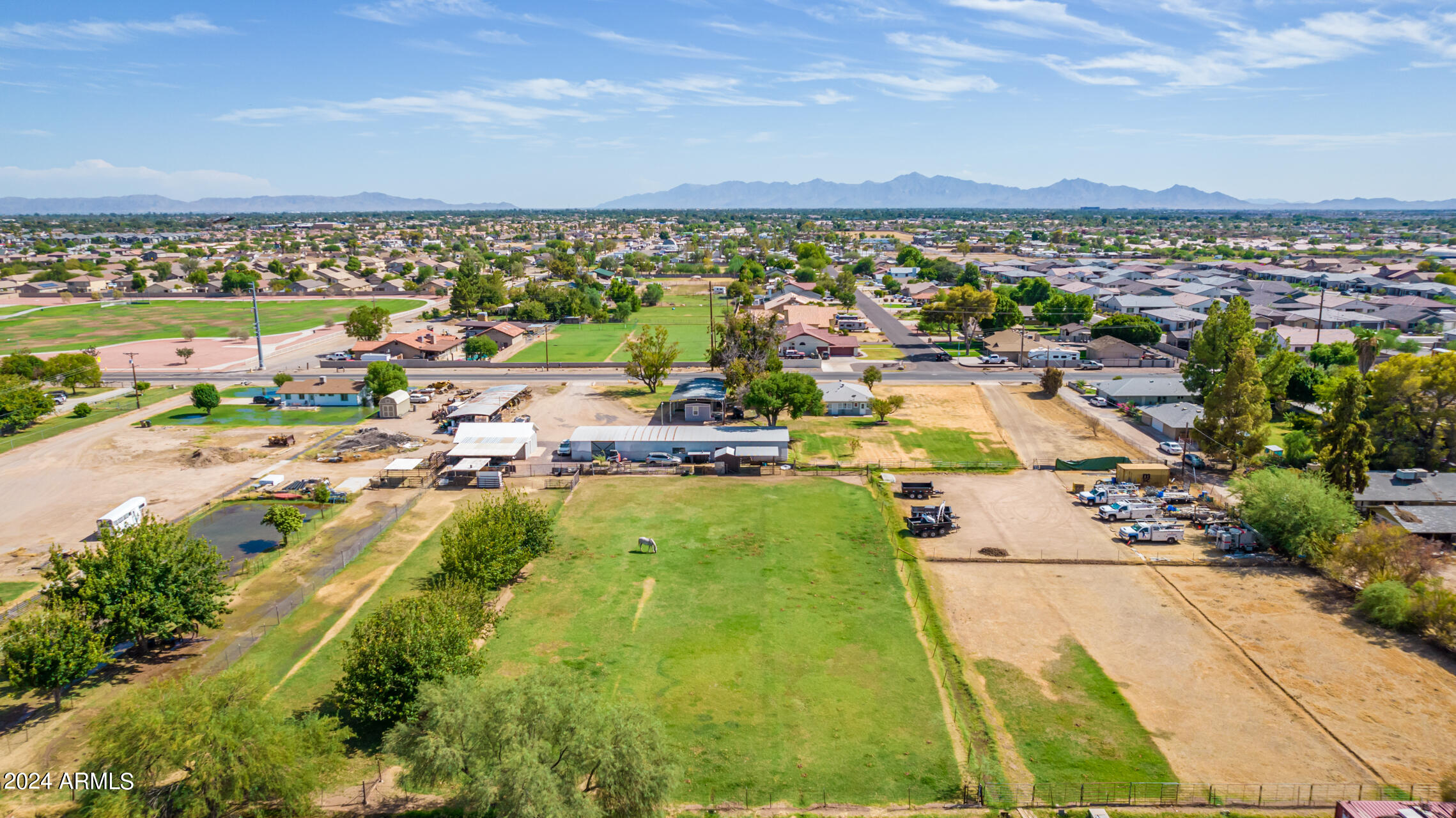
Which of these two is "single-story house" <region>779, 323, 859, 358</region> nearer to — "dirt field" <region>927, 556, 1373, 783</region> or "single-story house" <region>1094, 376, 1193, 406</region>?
"single-story house" <region>1094, 376, 1193, 406</region>

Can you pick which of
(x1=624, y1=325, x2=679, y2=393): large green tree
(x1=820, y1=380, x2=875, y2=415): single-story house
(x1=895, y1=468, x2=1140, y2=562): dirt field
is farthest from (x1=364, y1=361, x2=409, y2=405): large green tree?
(x1=895, y1=468, x2=1140, y2=562): dirt field

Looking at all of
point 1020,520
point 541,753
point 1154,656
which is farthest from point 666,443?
point 541,753

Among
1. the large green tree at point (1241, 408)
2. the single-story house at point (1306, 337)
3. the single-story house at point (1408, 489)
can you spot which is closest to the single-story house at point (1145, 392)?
the large green tree at point (1241, 408)

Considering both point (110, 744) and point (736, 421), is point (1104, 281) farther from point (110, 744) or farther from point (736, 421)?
point (110, 744)

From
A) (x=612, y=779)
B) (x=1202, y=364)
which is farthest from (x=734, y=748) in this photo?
(x=1202, y=364)

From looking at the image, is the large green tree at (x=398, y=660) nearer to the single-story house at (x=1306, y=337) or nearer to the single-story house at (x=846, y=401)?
the single-story house at (x=846, y=401)

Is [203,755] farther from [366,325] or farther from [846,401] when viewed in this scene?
[366,325]
